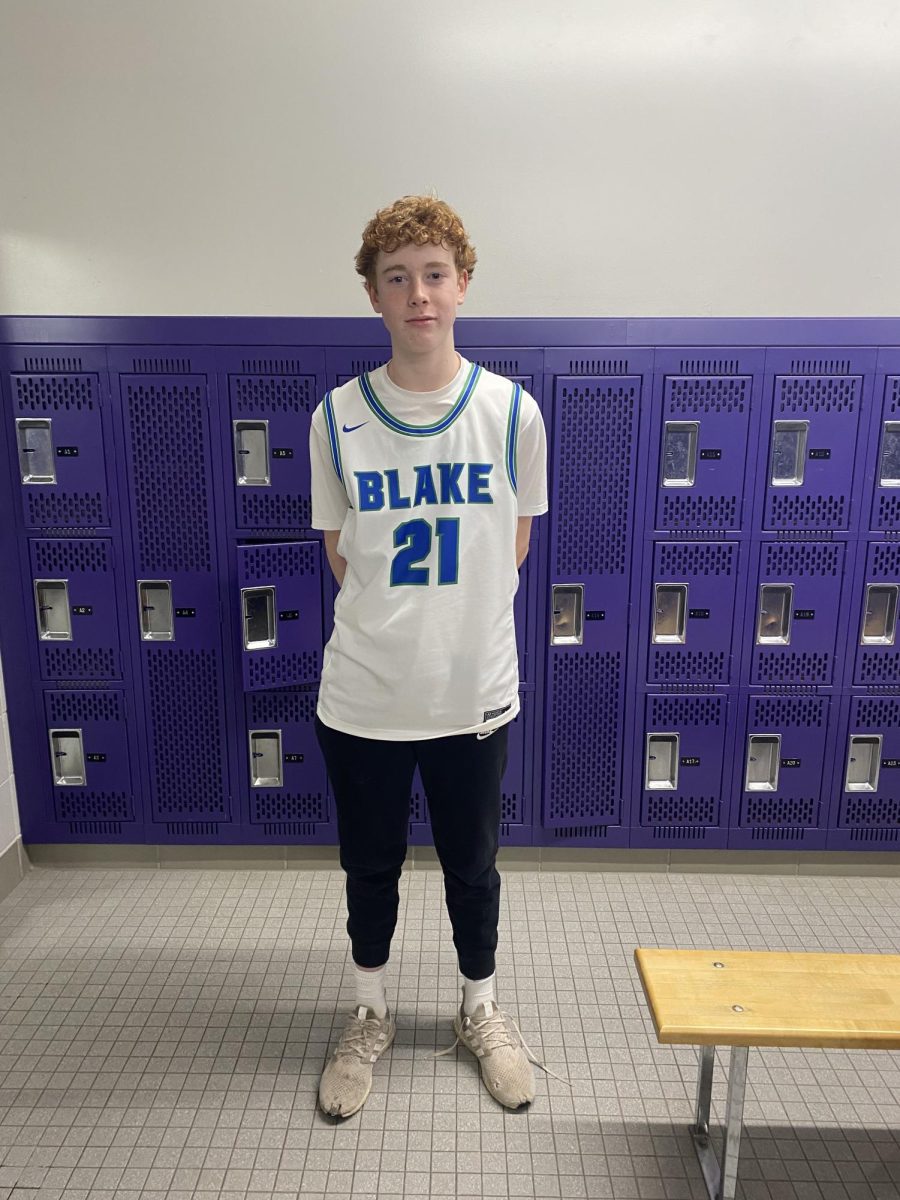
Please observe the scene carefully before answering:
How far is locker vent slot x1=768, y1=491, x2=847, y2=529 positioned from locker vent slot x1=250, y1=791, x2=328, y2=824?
1822mm

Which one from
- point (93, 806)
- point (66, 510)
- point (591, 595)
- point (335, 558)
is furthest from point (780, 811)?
point (66, 510)

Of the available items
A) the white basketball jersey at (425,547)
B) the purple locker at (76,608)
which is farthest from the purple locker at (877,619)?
the purple locker at (76,608)

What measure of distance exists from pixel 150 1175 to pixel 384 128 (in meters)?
2.86

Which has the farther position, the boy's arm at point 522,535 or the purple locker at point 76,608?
the purple locker at point 76,608

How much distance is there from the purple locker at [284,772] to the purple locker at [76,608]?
515 millimetres

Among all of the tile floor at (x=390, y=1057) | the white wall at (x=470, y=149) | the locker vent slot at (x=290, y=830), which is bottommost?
the tile floor at (x=390, y=1057)

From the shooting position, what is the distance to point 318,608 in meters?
2.85

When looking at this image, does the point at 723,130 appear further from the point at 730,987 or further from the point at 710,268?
the point at 730,987

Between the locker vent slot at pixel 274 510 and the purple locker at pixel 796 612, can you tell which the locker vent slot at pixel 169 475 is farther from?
the purple locker at pixel 796 612

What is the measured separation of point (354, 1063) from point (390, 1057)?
0.14 m

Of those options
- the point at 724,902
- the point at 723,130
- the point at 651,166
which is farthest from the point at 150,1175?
the point at 723,130

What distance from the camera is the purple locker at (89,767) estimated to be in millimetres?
2934

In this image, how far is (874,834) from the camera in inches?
120

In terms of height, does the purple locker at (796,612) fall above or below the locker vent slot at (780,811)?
above
